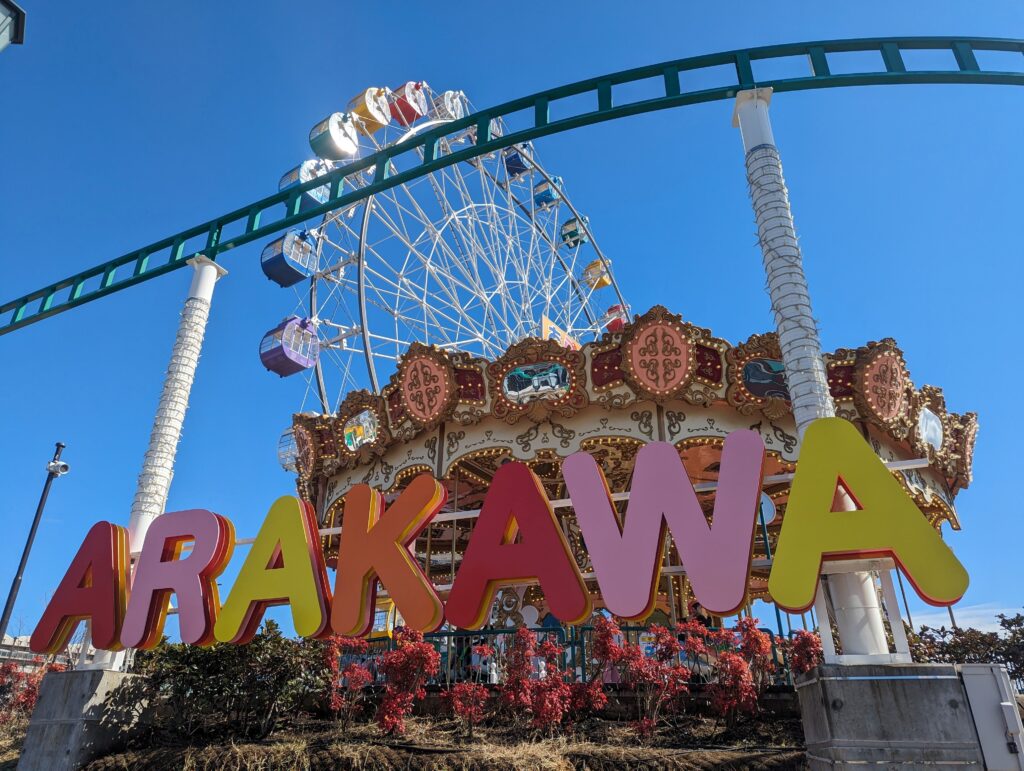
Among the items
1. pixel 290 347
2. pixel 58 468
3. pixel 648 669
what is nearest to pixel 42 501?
pixel 58 468

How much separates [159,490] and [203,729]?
294 cm

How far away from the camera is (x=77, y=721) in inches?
296

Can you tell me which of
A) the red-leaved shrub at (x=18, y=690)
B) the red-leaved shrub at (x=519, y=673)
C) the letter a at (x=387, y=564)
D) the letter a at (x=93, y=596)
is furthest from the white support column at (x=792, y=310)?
the red-leaved shrub at (x=18, y=690)

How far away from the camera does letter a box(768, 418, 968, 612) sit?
5.41 m

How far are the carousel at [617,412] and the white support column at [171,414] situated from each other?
375cm

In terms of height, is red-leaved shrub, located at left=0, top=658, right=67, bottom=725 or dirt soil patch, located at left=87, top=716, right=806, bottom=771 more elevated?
red-leaved shrub, located at left=0, top=658, right=67, bottom=725

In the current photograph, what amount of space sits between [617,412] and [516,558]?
247 inches

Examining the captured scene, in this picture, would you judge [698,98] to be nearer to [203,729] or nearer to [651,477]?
[651,477]

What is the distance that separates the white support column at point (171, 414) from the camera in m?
8.87

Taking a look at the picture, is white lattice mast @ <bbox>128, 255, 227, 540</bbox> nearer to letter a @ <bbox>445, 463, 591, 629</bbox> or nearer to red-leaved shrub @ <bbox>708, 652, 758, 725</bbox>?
letter a @ <bbox>445, 463, 591, 629</bbox>

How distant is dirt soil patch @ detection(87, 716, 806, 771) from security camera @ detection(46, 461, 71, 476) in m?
9.89

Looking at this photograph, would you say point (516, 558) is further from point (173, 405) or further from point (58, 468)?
point (58, 468)

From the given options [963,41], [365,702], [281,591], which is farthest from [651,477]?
[963,41]

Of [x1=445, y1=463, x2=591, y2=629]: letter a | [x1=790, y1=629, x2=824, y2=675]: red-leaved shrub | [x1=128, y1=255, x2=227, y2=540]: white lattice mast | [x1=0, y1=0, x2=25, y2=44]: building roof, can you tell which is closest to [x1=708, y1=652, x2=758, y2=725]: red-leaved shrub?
[x1=790, y1=629, x2=824, y2=675]: red-leaved shrub
